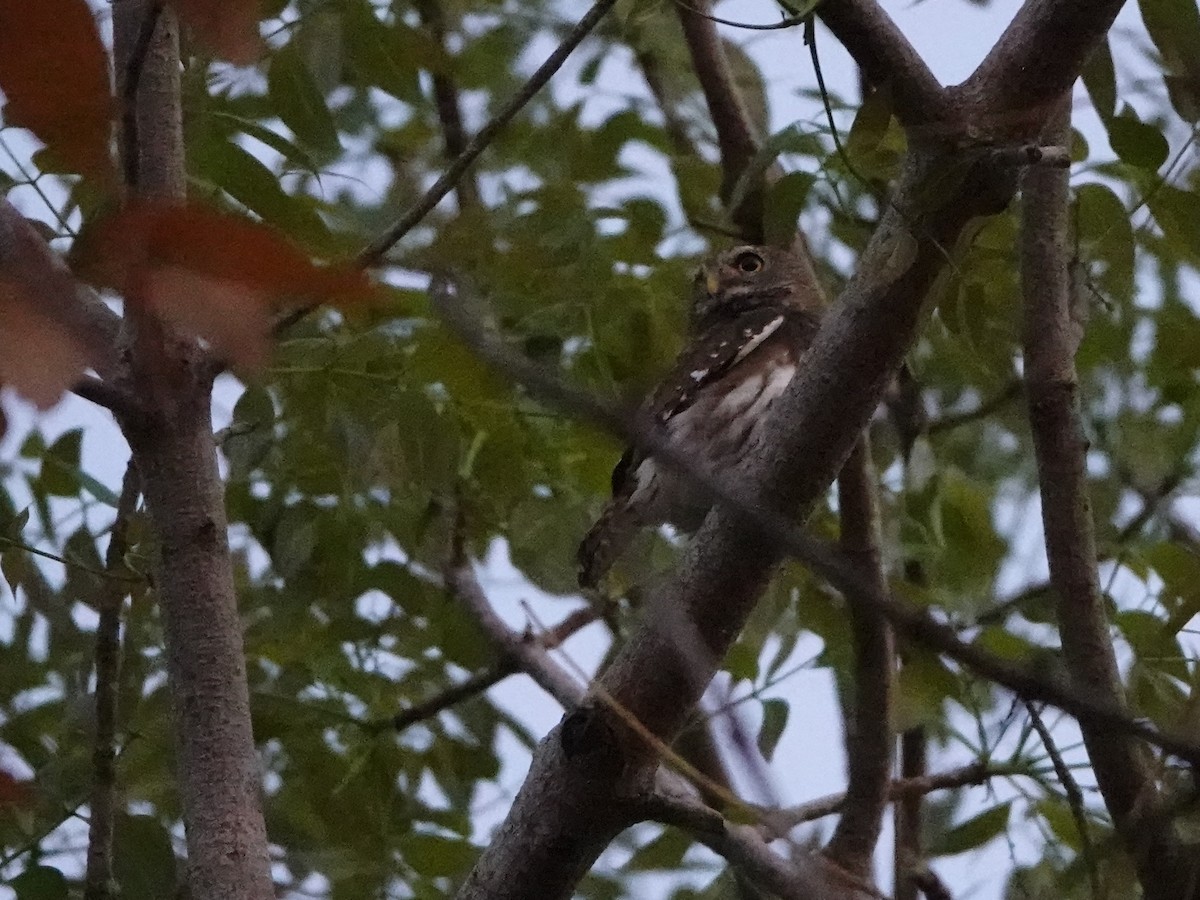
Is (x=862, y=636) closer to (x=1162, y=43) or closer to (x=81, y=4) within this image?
(x=1162, y=43)

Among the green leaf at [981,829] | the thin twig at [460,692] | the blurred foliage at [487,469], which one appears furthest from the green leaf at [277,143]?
the green leaf at [981,829]

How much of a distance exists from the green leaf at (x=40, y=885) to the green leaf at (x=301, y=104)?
2.88ft

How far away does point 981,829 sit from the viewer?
197 cm

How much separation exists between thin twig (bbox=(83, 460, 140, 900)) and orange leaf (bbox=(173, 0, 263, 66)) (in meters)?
1.11

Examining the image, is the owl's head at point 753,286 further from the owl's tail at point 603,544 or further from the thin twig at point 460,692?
the thin twig at point 460,692

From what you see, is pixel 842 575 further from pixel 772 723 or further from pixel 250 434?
pixel 772 723

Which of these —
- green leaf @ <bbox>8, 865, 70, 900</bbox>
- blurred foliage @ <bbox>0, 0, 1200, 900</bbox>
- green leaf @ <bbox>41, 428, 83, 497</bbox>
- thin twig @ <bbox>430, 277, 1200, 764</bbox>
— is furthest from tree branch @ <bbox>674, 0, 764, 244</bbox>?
thin twig @ <bbox>430, 277, 1200, 764</bbox>

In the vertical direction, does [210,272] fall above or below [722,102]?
below

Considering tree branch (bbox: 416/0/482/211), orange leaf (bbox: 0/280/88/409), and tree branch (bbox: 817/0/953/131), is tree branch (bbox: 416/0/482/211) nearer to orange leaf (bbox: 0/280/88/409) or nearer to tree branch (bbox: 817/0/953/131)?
tree branch (bbox: 817/0/953/131)

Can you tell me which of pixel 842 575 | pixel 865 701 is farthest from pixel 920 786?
pixel 842 575

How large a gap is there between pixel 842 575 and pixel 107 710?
4.44 ft

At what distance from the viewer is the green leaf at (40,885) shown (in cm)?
178

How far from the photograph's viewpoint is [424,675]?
250 cm

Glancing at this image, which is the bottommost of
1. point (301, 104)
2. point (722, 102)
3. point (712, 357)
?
point (301, 104)
